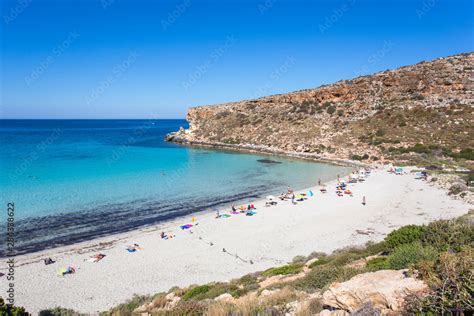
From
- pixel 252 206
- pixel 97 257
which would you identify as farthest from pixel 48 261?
pixel 252 206

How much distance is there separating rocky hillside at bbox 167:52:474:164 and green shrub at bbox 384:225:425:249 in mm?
33800

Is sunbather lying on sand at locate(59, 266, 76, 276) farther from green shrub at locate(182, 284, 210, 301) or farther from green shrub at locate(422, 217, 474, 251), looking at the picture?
green shrub at locate(422, 217, 474, 251)

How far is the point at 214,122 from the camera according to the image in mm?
83062

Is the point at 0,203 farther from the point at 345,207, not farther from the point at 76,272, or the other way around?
the point at 345,207

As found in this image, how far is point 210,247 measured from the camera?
16.8 m

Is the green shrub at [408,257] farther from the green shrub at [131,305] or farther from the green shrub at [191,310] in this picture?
the green shrub at [131,305]

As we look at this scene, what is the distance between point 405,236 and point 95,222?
1756 centimetres

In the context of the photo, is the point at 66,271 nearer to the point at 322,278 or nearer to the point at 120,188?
the point at 322,278

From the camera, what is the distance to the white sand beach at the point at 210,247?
12.6 m

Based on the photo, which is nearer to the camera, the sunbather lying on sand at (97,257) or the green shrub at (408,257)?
the green shrub at (408,257)

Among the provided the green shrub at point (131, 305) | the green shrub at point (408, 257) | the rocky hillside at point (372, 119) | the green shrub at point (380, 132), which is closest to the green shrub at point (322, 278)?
the green shrub at point (408, 257)

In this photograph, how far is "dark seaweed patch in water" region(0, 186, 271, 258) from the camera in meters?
17.3

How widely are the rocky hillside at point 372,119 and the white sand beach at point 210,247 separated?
22364 millimetres

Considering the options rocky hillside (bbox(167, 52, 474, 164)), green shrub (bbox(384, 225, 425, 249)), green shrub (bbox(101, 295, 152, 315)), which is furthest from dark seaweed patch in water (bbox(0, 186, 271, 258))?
rocky hillside (bbox(167, 52, 474, 164))
